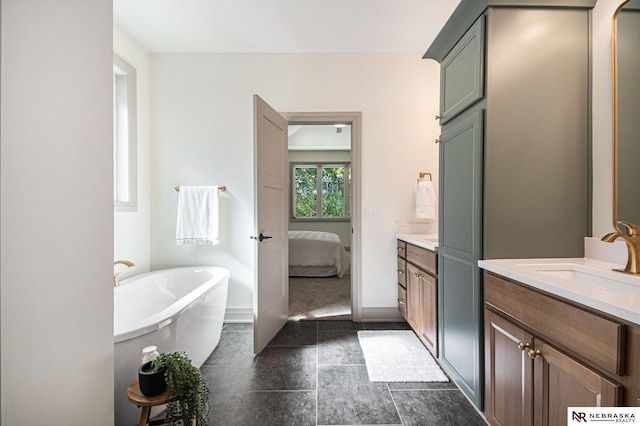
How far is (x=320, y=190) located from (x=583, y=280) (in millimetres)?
5931

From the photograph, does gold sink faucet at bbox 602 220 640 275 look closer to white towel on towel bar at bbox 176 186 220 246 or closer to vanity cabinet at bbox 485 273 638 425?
vanity cabinet at bbox 485 273 638 425

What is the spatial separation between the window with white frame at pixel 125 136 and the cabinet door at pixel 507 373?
113 inches

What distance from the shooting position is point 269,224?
97.5 inches

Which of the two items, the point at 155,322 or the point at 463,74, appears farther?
the point at 463,74

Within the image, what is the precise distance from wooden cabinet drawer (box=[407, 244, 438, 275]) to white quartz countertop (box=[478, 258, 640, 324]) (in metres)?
0.60

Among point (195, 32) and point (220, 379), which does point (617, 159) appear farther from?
point (195, 32)

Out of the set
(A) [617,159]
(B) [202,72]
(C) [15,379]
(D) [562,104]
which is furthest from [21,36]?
(B) [202,72]

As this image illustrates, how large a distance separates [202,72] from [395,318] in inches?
123

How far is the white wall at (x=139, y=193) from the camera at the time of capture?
247 cm

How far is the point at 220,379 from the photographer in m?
1.92

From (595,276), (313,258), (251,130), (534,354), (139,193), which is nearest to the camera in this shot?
(534,354)

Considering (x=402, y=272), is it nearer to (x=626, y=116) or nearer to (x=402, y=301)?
(x=402, y=301)

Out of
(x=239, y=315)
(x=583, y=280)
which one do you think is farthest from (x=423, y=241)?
(x=239, y=315)

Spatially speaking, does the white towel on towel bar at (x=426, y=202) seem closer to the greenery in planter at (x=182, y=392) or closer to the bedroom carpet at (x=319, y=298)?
the bedroom carpet at (x=319, y=298)
